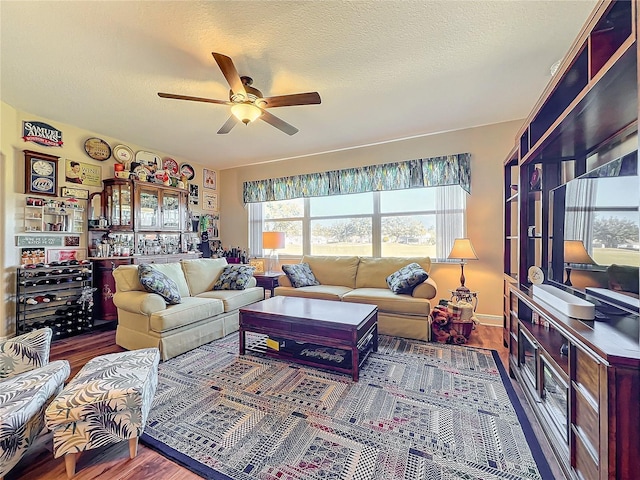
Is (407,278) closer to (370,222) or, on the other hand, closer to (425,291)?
(425,291)

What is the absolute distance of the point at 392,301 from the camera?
10.3 feet

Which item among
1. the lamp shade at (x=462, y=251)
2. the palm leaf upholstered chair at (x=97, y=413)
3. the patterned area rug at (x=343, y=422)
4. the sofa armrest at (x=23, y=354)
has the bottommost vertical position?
the patterned area rug at (x=343, y=422)

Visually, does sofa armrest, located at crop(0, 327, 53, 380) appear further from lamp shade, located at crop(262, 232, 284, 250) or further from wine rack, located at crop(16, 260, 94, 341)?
lamp shade, located at crop(262, 232, 284, 250)

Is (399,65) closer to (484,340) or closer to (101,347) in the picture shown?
(484,340)

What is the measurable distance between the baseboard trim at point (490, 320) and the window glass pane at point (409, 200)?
5.42 ft

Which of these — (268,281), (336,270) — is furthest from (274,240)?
(336,270)

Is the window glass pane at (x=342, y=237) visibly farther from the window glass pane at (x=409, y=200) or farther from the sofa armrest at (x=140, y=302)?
the sofa armrest at (x=140, y=302)

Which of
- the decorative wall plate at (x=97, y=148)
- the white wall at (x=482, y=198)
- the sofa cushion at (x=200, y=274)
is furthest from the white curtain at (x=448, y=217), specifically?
the decorative wall plate at (x=97, y=148)

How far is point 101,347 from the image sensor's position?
2.93 meters

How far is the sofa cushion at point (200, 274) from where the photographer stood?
3499 millimetres

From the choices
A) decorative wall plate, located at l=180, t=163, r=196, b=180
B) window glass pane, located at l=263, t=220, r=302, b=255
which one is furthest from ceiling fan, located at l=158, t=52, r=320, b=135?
decorative wall plate, located at l=180, t=163, r=196, b=180

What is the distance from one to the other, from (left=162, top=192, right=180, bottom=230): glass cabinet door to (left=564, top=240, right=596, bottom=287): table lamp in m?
4.97

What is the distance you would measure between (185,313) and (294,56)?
2.55 meters

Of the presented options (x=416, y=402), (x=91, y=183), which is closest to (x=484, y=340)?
(x=416, y=402)
